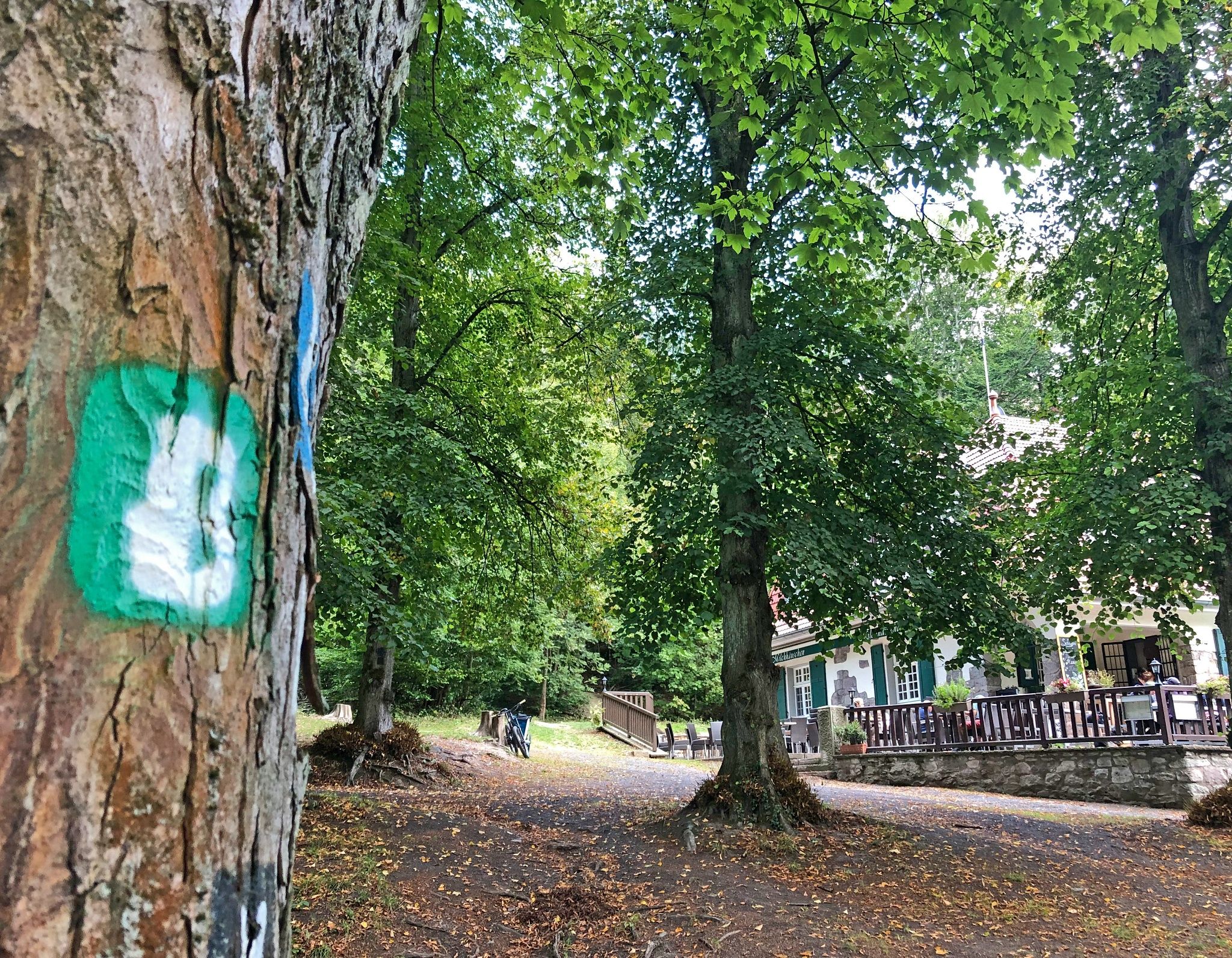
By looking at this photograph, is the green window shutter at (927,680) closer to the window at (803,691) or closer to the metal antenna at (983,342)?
the window at (803,691)

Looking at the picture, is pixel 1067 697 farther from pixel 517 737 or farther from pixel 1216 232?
pixel 517 737

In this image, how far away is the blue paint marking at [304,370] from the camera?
129cm

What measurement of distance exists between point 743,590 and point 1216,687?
10173mm

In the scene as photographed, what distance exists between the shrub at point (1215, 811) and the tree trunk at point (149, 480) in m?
10.4

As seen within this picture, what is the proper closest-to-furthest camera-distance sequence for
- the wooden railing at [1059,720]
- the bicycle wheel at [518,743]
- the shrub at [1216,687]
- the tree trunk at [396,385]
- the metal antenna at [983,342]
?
1. the tree trunk at [396,385]
2. the wooden railing at [1059,720]
3. the shrub at [1216,687]
4. the bicycle wheel at [518,743]
5. the metal antenna at [983,342]

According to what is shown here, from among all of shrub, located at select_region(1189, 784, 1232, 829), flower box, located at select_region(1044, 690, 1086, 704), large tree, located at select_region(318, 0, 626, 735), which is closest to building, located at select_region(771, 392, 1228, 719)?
flower box, located at select_region(1044, 690, 1086, 704)

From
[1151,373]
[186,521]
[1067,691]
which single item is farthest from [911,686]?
[186,521]

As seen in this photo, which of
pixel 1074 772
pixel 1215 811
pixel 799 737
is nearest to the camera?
pixel 1215 811

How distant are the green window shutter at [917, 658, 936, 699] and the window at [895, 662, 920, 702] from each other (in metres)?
0.19

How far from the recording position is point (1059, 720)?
12.8m

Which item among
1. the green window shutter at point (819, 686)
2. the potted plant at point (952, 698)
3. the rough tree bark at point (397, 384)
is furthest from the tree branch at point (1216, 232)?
the green window shutter at point (819, 686)

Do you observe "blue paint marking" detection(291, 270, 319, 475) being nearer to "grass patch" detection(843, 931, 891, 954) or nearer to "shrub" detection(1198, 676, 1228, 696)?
"grass patch" detection(843, 931, 891, 954)

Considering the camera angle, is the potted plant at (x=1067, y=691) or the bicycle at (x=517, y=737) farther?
the bicycle at (x=517, y=737)

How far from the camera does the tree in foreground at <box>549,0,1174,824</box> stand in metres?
4.49
